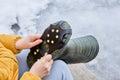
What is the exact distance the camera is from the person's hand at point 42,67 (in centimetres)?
102

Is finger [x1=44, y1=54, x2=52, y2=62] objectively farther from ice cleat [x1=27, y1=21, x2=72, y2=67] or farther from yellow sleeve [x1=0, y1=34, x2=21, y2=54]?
yellow sleeve [x1=0, y1=34, x2=21, y2=54]

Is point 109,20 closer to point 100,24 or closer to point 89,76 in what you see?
point 100,24

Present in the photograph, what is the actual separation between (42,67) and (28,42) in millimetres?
106

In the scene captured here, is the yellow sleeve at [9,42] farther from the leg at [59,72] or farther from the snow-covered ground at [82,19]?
the snow-covered ground at [82,19]

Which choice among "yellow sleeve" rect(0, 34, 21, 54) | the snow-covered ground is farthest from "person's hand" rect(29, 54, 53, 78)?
the snow-covered ground

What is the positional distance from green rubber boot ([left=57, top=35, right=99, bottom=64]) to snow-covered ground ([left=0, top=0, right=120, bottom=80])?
0.63m

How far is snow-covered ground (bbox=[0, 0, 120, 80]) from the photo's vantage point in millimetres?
1856

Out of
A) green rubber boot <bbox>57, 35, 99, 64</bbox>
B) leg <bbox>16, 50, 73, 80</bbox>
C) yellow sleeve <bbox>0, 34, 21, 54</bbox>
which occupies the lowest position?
leg <bbox>16, 50, 73, 80</bbox>

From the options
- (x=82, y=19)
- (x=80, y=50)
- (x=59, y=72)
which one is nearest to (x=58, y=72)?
(x=59, y=72)

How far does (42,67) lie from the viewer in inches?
40.4

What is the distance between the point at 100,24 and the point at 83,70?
1.52 feet

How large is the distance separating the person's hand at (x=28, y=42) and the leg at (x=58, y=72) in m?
0.08

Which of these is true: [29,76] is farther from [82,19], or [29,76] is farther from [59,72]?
[82,19]

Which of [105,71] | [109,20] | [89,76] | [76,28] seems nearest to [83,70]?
[89,76]
